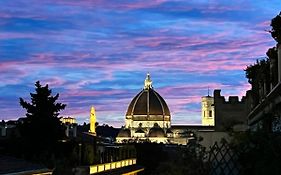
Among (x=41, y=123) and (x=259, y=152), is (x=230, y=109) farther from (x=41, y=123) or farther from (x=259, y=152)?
(x=259, y=152)

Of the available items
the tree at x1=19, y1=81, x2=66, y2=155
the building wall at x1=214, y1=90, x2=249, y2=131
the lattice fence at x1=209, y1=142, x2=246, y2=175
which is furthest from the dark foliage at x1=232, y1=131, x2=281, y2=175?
the tree at x1=19, y1=81, x2=66, y2=155

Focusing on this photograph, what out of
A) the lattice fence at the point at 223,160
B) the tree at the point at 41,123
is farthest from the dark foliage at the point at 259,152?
the tree at the point at 41,123

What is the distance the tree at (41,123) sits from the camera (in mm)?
57906

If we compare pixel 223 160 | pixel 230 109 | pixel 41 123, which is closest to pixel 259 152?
pixel 223 160

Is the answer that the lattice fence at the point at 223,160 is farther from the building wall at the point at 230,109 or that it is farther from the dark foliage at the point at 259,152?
the building wall at the point at 230,109

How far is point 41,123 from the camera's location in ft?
195

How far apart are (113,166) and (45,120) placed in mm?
7010

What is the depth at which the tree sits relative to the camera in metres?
57.9

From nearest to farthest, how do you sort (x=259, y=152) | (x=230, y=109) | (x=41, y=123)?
(x=259, y=152), (x=230, y=109), (x=41, y=123)

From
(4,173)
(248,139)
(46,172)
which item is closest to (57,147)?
(46,172)

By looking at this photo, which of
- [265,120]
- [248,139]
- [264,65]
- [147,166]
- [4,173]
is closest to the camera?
[248,139]

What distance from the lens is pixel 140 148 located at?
9944cm

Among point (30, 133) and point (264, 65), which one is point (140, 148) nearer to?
point (30, 133)

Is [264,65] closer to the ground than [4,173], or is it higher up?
higher up
